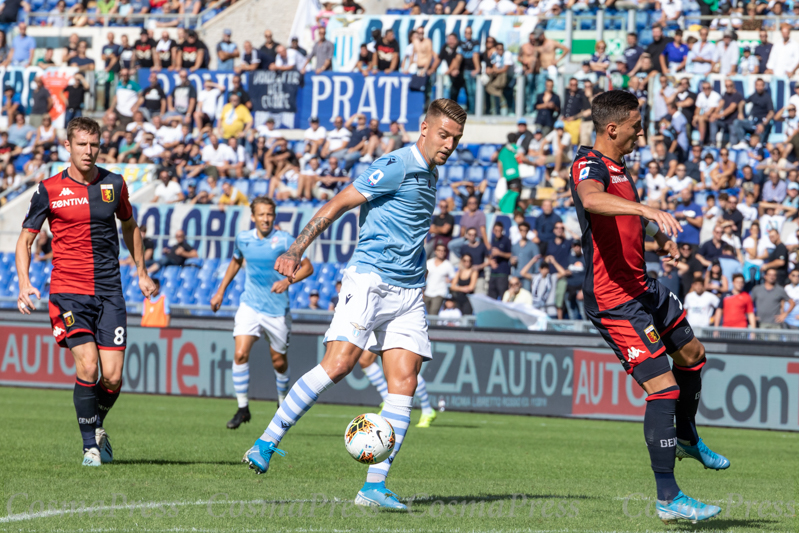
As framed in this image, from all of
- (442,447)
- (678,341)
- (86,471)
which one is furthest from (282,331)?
(678,341)

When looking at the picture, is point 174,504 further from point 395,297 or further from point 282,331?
point 282,331

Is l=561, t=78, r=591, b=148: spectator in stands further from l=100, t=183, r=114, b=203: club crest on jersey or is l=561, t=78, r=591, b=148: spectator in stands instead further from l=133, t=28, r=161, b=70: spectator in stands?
l=100, t=183, r=114, b=203: club crest on jersey

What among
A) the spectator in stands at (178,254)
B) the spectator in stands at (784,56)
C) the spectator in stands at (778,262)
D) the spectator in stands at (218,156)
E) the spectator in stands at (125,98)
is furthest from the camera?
the spectator in stands at (125,98)

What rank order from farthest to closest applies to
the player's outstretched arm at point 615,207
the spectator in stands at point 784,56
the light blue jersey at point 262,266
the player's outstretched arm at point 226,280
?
1. the spectator in stands at point 784,56
2. the light blue jersey at point 262,266
3. the player's outstretched arm at point 226,280
4. the player's outstretched arm at point 615,207

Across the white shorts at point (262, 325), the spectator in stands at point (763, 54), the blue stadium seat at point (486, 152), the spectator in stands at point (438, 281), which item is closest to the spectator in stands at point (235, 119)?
the blue stadium seat at point (486, 152)

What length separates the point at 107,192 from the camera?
8.72m

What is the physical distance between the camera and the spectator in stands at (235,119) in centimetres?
2589

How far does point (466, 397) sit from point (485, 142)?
28.3ft

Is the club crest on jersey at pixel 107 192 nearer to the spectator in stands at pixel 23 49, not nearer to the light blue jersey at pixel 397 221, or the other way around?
the light blue jersey at pixel 397 221

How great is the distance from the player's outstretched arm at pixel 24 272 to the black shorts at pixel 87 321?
24cm

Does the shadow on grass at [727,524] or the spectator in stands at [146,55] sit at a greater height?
the spectator in stands at [146,55]

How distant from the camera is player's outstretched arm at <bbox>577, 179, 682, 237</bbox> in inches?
222

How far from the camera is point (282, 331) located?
12234mm

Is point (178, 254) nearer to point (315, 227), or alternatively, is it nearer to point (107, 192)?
point (107, 192)
